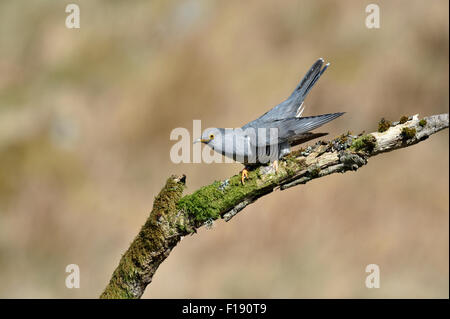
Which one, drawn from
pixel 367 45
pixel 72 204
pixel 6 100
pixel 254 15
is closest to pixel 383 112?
pixel 367 45

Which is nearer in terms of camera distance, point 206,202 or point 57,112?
point 206,202

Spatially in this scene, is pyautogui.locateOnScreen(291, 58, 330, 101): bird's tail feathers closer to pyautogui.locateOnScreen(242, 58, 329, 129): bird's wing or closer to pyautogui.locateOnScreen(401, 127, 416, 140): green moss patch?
pyautogui.locateOnScreen(242, 58, 329, 129): bird's wing

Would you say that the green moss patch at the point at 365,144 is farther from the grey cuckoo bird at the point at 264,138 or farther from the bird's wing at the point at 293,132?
the bird's wing at the point at 293,132

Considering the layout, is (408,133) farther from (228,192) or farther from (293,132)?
(228,192)

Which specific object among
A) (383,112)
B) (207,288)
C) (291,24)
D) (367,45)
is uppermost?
(291,24)

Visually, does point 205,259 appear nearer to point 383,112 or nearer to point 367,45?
point 383,112

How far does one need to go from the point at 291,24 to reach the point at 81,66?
21.7 ft

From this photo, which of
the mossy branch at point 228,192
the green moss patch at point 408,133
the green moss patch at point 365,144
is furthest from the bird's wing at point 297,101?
the green moss patch at point 408,133

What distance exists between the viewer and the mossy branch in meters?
5.40

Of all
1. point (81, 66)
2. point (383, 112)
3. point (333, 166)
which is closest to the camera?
point (333, 166)

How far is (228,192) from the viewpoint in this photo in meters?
5.71

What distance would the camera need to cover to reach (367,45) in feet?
44.1

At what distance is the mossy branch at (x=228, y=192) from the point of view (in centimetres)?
540

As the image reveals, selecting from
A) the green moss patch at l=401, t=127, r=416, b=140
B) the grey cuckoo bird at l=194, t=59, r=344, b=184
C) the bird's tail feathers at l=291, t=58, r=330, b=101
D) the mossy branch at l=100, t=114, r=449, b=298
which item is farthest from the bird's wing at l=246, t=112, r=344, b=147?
the green moss patch at l=401, t=127, r=416, b=140
